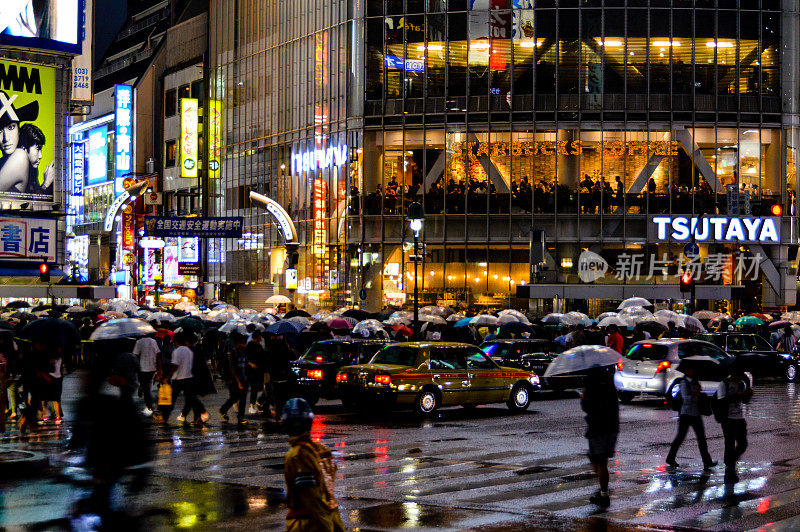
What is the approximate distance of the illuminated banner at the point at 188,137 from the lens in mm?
81312

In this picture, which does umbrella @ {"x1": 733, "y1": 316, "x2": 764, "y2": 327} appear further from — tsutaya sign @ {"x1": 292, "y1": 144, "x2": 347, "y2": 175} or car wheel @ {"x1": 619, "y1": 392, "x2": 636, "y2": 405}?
tsutaya sign @ {"x1": 292, "y1": 144, "x2": 347, "y2": 175}

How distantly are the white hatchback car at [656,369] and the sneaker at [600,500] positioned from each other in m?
11.7

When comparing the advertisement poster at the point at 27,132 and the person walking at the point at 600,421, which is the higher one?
the advertisement poster at the point at 27,132

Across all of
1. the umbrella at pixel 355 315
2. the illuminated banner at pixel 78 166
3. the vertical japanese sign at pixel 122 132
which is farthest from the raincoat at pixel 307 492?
the illuminated banner at pixel 78 166

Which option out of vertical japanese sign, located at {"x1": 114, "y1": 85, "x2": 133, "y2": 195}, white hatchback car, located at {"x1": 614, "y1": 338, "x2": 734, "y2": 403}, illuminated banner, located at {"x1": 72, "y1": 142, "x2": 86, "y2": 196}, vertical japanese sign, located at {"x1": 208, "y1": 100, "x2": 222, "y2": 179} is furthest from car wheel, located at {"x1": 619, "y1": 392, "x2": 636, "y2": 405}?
illuminated banner, located at {"x1": 72, "y1": 142, "x2": 86, "y2": 196}

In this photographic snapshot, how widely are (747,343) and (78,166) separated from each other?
95565mm

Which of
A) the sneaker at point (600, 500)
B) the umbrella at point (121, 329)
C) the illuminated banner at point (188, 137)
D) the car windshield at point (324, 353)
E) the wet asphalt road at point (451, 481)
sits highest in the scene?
the illuminated banner at point (188, 137)

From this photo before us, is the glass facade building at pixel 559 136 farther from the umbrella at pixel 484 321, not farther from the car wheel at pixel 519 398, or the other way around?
the car wheel at pixel 519 398

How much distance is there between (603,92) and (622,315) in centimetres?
2201

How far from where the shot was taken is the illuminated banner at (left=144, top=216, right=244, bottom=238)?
5197 centimetres

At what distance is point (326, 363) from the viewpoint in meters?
24.2

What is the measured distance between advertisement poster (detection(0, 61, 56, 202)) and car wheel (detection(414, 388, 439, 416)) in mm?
32120

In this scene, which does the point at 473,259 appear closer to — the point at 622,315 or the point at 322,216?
the point at 322,216

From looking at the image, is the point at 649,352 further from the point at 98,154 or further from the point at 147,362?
the point at 98,154
